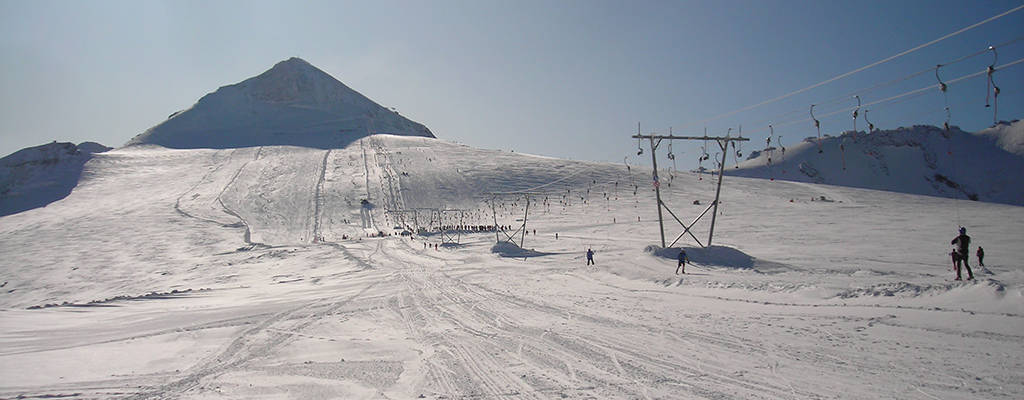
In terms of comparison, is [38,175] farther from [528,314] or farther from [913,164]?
[913,164]

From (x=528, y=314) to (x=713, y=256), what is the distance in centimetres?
1179

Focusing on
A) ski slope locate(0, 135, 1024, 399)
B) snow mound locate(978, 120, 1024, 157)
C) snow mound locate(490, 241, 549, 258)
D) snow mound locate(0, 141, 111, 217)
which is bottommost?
snow mound locate(490, 241, 549, 258)

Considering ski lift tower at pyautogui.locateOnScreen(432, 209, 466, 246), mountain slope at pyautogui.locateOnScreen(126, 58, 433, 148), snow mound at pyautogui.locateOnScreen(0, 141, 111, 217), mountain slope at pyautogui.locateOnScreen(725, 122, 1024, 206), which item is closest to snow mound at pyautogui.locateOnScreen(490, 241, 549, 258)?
ski lift tower at pyautogui.locateOnScreen(432, 209, 466, 246)

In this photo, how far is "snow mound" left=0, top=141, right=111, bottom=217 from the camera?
60688 mm

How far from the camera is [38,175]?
68188mm

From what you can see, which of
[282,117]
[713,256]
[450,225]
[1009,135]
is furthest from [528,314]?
[1009,135]

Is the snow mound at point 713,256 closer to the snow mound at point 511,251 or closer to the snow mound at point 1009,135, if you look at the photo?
the snow mound at point 511,251

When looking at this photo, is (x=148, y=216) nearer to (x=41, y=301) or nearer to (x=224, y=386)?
(x=41, y=301)

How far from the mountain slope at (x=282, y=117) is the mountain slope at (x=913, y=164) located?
332ft

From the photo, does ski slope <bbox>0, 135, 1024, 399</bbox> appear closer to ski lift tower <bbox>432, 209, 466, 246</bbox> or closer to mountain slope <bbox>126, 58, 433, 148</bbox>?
ski lift tower <bbox>432, 209, 466, 246</bbox>

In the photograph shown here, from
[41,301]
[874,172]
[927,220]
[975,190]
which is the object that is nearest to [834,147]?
[874,172]

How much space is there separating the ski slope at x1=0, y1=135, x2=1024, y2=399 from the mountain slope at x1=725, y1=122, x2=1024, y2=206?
3943 inches

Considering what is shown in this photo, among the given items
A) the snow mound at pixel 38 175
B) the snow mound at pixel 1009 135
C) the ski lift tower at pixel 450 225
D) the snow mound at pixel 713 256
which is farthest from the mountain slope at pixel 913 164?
the snow mound at pixel 38 175

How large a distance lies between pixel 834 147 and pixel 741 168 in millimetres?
32920
